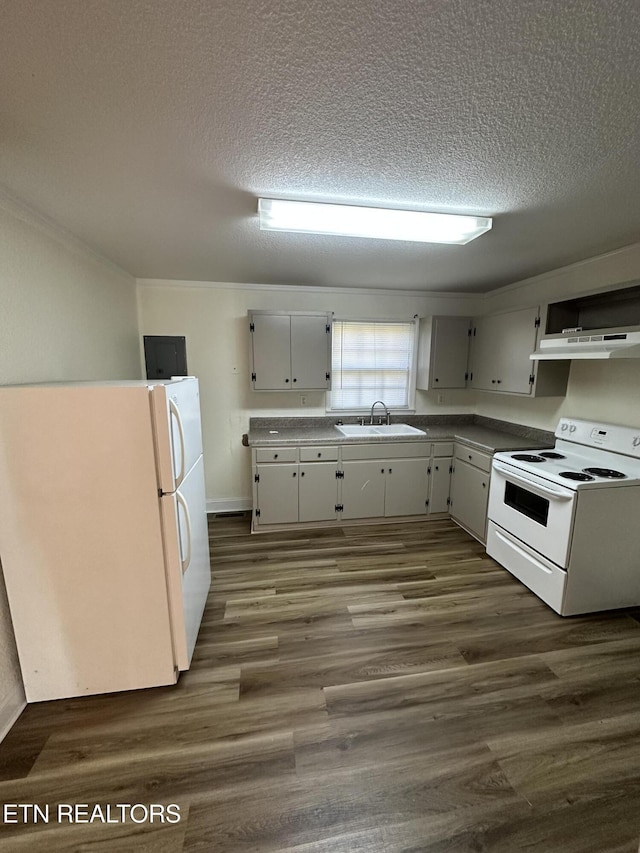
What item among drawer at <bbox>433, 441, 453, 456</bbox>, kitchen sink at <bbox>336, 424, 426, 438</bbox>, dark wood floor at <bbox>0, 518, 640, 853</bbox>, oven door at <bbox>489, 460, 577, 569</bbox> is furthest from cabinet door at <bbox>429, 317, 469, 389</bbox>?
dark wood floor at <bbox>0, 518, 640, 853</bbox>

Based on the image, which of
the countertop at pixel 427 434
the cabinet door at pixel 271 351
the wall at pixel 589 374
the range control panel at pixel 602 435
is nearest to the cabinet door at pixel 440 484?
the countertop at pixel 427 434

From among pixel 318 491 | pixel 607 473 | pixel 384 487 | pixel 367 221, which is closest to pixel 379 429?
pixel 384 487

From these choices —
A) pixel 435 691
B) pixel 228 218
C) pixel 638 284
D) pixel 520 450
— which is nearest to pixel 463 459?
pixel 520 450

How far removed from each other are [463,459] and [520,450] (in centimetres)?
53

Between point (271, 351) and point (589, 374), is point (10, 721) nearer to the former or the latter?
point (271, 351)

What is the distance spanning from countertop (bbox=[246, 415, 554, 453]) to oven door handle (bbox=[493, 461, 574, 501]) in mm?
247

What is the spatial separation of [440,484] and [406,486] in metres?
0.38

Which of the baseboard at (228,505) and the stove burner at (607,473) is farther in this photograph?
the baseboard at (228,505)

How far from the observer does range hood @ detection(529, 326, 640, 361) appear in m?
2.02

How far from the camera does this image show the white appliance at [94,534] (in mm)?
1450

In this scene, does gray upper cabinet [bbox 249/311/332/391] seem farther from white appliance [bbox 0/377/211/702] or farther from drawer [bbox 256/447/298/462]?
white appliance [bbox 0/377/211/702]

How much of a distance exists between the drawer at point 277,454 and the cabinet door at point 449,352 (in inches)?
67.5

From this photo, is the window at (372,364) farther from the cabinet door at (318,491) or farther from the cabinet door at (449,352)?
the cabinet door at (318,491)

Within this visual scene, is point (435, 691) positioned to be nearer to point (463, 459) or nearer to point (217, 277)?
point (463, 459)
